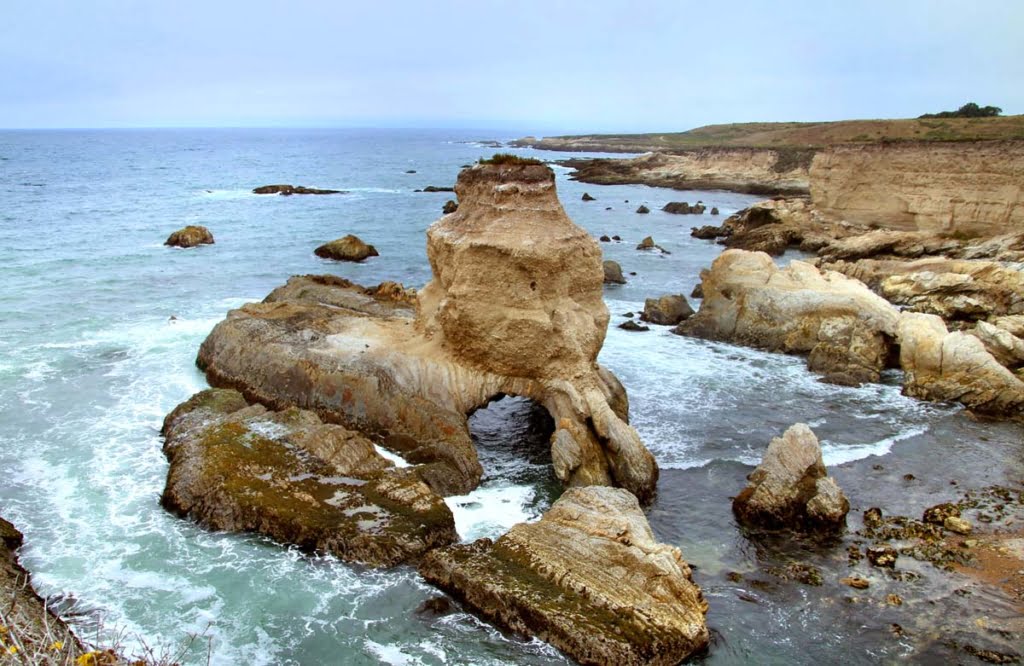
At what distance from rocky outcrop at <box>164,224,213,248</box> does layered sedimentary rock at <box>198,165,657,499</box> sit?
100ft

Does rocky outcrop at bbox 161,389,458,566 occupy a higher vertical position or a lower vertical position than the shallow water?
higher

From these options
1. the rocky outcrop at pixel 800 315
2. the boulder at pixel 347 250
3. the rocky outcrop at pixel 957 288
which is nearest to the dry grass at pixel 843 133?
the rocky outcrop at pixel 957 288

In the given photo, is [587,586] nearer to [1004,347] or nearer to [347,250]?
[1004,347]

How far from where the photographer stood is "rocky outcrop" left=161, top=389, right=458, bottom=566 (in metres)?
14.8

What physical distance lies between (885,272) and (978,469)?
21.8 meters

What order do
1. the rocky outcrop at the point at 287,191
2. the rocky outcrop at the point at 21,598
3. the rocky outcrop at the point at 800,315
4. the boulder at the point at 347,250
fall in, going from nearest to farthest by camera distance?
the rocky outcrop at the point at 21,598, the rocky outcrop at the point at 800,315, the boulder at the point at 347,250, the rocky outcrop at the point at 287,191

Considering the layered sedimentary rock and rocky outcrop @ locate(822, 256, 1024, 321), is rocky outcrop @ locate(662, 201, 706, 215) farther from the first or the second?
the layered sedimentary rock

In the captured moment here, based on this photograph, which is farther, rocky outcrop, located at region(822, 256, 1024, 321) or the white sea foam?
rocky outcrop, located at region(822, 256, 1024, 321)

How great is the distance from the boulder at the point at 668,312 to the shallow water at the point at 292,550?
1.97m

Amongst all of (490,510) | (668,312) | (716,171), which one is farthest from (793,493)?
(716,171)

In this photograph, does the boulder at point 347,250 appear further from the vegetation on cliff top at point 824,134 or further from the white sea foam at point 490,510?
the vegetation on cliff top at point 824,134

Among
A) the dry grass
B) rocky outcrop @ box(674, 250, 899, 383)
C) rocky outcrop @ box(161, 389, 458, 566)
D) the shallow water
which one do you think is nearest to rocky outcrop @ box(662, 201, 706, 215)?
the dry grass

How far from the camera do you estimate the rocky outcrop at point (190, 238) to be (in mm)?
48531

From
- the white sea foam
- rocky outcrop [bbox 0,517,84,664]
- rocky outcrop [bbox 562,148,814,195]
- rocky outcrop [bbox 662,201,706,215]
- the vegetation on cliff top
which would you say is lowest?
the white sea foam
